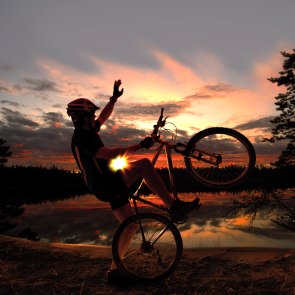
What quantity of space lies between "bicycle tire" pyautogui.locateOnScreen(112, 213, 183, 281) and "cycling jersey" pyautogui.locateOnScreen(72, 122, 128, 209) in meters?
0.57

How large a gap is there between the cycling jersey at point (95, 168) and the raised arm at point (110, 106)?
671 millimetres

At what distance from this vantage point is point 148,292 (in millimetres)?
5066

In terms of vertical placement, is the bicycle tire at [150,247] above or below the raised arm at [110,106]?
below

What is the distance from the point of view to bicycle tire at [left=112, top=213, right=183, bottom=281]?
5.35 meters

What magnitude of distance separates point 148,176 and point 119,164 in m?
0.46

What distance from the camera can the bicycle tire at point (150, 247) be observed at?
A: 535cm

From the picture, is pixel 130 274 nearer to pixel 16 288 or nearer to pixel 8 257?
pixel 16 288

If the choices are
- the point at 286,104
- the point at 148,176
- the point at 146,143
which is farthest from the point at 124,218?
the point at 286,104

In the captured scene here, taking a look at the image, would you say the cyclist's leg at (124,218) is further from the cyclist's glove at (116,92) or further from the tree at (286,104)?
the tree at (286,104)

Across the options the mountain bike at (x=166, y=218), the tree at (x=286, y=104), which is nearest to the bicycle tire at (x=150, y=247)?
the mountain bike at (x=166, y=218)

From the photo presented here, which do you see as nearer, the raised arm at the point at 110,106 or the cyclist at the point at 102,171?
the cyclist at the point at 102,171

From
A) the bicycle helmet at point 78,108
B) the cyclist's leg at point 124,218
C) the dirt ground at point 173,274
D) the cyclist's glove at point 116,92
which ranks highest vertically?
the cyclist's glove at point 116,92

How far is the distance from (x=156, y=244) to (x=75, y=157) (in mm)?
1960

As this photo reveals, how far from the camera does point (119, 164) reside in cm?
511
